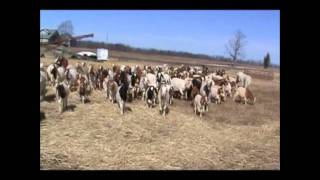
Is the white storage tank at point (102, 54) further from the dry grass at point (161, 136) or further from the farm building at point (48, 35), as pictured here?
the farm building at point (48, 35)

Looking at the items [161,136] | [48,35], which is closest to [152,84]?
[161,136]

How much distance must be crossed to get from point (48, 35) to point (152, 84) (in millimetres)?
1328

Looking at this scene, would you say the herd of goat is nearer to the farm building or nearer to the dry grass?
the dry grass

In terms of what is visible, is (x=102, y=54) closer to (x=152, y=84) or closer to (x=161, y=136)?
(x=152, y=84)

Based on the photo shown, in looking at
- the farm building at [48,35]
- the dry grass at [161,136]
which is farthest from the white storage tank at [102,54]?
the farm building at [48,35]

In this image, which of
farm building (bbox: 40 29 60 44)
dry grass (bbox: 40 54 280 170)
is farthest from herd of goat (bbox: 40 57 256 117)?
farm building (bbox: 40 29 60 44)

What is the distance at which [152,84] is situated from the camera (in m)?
7.71

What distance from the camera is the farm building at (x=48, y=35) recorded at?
734cm

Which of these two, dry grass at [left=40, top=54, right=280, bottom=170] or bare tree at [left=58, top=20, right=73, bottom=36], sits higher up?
bare tree at [left=58, top=20, right=73, bottom=36]

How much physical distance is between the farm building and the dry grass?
0.56 m

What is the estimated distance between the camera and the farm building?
7.34 metres

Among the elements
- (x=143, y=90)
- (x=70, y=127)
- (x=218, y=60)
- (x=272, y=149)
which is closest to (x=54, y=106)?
(x=70, y=127)

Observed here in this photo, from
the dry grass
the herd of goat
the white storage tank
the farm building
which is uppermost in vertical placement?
the farm building
